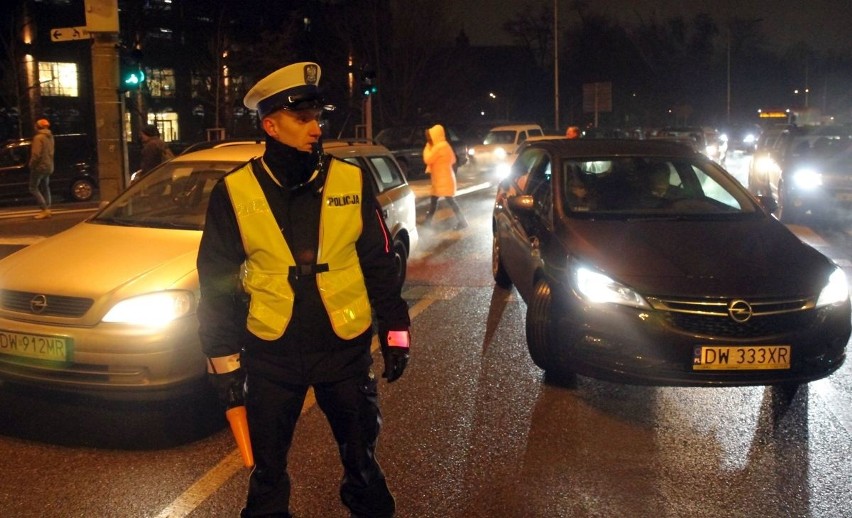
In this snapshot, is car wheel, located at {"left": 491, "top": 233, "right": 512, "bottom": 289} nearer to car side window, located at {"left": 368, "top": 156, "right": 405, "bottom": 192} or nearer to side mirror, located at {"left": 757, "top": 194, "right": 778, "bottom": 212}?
car side window, located at {"left": 368, "top": 156, "right": 405, "bottom": 192}

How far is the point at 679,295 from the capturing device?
525 cm

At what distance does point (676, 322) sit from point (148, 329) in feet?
9.43

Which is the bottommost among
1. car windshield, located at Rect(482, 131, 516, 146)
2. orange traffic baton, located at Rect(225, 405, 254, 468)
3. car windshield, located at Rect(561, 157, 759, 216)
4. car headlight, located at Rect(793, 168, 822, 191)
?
orange traffic baton, located at Rect(225, 405, 254, 468)

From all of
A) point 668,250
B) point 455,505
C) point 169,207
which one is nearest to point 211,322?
point 455,505

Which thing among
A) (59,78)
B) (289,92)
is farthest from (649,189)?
(59,78)

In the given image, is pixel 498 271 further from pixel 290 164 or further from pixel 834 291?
pixel 290 164

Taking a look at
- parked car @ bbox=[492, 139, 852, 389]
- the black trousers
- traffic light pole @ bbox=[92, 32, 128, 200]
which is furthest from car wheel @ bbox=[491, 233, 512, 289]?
the black trousers

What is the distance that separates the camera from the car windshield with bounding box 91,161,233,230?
665 centimetres

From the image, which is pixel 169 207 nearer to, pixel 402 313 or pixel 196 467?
pixel 196 467

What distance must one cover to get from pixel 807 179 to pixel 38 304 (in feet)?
44.8

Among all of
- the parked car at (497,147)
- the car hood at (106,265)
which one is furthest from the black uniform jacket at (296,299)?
the parked car at (497,147)

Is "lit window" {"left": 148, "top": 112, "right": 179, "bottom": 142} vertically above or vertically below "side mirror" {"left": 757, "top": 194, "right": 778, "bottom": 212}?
above

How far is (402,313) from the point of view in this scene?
11.0ft

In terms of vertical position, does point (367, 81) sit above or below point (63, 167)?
above
